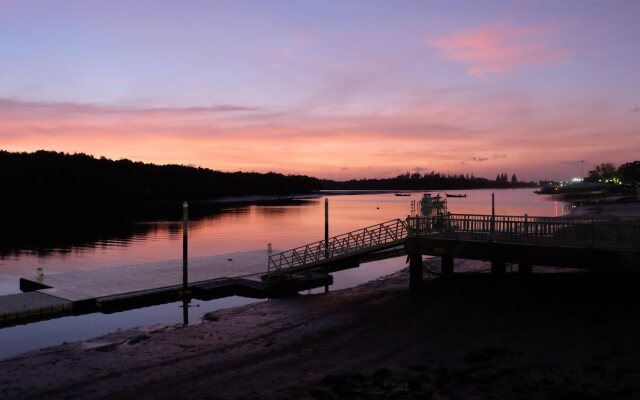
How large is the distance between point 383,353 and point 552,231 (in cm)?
1150

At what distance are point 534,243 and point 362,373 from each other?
39.7 feet

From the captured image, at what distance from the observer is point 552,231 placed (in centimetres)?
2391

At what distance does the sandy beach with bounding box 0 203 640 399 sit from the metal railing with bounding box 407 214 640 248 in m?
2.29

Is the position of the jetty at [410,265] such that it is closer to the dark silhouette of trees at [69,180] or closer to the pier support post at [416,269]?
the pier support post at [416,269]

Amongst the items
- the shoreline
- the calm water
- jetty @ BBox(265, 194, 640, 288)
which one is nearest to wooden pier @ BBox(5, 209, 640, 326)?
jetty @ BBox(265, 194, 640, 288)

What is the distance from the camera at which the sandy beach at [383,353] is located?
13391 mm

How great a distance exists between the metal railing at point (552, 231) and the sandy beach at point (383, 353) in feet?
7.51

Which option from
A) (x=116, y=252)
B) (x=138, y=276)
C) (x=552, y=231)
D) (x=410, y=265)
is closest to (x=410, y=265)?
(x=410, y=265)

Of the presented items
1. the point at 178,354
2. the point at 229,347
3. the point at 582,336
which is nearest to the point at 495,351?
the point at 582,336

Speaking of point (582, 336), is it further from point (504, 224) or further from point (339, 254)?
point (339, 254)

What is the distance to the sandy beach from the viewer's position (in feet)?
43.9

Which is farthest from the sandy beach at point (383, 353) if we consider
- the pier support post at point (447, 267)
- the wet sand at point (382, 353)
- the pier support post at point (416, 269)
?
the pier support post at point (447, 267)

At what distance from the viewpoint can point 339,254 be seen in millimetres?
31359

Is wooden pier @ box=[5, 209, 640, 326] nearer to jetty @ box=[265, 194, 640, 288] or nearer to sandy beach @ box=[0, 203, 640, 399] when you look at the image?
jetty @ box=[265, 194, 640, 288]
